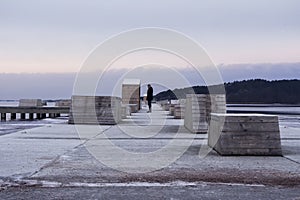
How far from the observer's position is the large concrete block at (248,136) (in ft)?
36.7

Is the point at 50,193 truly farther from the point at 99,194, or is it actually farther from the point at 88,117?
the point at 88,117

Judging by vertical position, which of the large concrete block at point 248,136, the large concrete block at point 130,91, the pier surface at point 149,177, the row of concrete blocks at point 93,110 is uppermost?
the large concrete block at point 130,91

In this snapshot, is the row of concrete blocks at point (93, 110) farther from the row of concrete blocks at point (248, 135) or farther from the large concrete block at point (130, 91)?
the large concrete block at point (130, 91)

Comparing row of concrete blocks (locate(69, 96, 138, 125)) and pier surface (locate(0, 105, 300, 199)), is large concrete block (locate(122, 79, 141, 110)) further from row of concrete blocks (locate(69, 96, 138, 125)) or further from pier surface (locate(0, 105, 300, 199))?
pier surface (locate(0, 105, 300, 199))

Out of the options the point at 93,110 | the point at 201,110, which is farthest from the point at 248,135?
the point at 93,110

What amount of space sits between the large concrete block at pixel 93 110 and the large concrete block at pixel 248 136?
489 inches

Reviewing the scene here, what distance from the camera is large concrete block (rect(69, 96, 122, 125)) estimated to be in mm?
23312

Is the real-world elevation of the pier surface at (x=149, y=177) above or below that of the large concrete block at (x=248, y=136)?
below

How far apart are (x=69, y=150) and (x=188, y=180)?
480cm

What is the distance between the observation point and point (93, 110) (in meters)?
23.3

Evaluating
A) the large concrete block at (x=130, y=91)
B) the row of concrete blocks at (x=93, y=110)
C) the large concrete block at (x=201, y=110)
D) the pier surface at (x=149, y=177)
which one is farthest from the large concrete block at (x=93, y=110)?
the large concrete block at (x=130, y=91)

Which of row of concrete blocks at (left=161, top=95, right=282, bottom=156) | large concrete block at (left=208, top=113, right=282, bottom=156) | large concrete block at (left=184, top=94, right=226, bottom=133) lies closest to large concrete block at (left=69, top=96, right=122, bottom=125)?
large concrete block at (left=184, top=94, right=226, bottom=133)

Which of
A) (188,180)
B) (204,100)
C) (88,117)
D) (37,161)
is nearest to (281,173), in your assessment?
(188,180)

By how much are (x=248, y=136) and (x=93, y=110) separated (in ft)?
42.8
